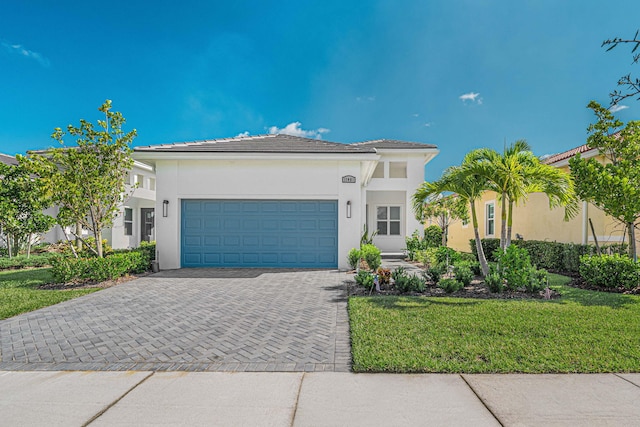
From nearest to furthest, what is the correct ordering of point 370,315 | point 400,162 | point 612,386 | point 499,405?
point 499,405, point 612,386, point 370,315, point 400,162

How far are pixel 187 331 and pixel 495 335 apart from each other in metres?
4.52

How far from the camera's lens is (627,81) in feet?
8.74

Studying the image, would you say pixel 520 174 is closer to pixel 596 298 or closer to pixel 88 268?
pixel 596 298

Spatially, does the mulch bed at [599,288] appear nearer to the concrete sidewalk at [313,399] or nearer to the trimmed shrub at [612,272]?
the trimmed shrub at [612,272]

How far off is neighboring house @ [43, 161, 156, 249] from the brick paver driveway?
1159 cm

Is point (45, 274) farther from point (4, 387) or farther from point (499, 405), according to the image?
point (499, 405)

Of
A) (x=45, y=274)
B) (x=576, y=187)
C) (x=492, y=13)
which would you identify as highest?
(x=492, y=13)

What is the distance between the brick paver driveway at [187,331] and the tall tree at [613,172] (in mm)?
6513

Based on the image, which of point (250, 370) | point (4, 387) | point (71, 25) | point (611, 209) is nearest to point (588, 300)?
point (611, 209)

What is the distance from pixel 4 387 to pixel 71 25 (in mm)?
13323

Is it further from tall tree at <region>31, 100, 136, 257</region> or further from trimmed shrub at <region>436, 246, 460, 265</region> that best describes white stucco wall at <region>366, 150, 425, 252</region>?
tall tree at <region>31, 100, 136, 257</region>

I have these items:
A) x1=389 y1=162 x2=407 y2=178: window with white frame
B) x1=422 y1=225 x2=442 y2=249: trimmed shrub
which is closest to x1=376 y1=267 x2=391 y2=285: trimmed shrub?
x1=422 y1=225 x2=442 y2=249: trimmed shrub

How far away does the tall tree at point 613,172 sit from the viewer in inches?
274

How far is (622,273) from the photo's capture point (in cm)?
708
